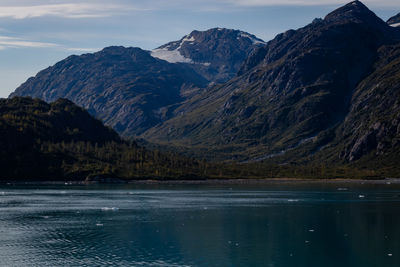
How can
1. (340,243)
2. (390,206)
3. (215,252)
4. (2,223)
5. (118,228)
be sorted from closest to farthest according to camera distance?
(215,252), (340,243), (118,228), (2,223), (390,206)

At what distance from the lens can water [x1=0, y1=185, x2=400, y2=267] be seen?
95.6m

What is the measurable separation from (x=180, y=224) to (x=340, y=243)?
45.3 meters

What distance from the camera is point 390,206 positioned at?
182 m

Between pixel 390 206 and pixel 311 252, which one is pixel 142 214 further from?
pixel 390 206

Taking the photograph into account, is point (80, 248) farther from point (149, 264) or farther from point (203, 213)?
point (203, 213)

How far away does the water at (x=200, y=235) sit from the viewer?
95625mm

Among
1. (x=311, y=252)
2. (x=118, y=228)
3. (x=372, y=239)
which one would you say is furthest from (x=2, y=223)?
(x=372, y=239)

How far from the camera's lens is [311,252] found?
102 meters

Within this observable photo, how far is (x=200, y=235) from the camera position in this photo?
399 feet

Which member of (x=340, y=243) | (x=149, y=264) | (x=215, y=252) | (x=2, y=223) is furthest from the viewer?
(x=2, y=223)

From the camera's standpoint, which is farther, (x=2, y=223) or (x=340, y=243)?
(x=2, y=223)

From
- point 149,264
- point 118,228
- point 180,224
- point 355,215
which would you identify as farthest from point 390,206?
point 149,264

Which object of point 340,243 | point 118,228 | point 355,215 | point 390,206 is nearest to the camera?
point 340,243

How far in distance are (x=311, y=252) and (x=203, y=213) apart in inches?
2562
